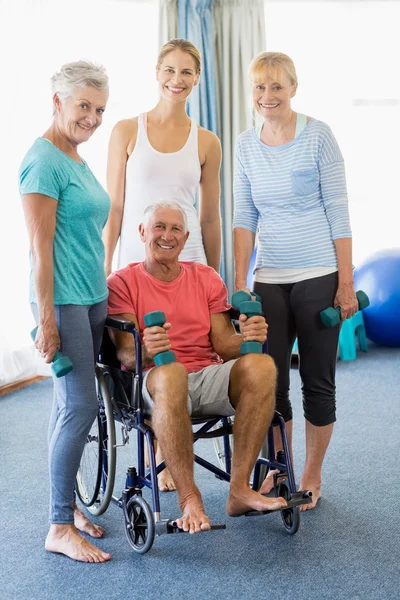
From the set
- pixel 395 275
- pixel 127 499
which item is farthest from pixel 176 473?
pixel 395 275

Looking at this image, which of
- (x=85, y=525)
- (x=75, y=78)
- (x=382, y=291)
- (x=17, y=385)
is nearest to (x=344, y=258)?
(x=75, y=78)

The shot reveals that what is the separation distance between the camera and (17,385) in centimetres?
447

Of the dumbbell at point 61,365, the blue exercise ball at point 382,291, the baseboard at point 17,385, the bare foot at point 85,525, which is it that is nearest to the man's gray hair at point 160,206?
the dumbbell at point 61,365

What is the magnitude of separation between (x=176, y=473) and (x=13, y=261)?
252 cm

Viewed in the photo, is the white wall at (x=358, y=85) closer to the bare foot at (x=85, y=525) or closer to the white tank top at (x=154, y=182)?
the white tank top at (x=154, y=182)

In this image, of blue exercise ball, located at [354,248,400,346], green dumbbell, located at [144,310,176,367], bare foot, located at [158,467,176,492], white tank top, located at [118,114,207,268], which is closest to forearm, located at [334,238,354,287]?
white tank top, located at [118,114,207,268]

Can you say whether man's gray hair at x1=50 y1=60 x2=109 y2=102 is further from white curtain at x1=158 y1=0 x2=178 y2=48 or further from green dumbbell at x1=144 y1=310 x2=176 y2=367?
white curtain at x1=158 y1=0 x2=178 y2=48

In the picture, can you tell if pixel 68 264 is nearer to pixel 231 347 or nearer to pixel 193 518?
pixel 231 347

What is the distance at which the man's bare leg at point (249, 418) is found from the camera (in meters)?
2.30

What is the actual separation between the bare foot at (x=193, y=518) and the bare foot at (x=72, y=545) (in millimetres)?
303

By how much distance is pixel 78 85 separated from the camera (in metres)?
2.16

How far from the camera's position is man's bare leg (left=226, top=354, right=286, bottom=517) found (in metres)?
2.30

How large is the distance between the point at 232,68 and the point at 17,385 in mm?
2552

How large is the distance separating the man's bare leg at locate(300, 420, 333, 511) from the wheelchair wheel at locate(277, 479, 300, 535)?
0.68 feet
